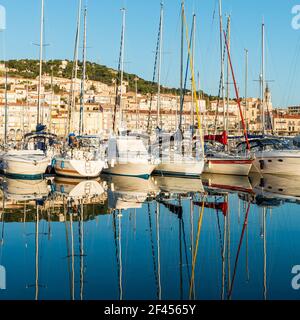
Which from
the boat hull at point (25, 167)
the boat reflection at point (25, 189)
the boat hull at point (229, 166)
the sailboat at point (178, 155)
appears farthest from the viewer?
the boat hull at point (229, 166)

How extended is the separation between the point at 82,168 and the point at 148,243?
46.4ft

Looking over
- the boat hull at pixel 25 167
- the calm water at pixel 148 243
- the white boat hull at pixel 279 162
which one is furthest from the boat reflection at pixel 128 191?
the white boat hull at pixel 279 162

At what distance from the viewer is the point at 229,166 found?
1104 inches

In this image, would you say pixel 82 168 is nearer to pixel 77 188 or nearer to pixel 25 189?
pixel 77 188

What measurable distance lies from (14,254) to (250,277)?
463cm

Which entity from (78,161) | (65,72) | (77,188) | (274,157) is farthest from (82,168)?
(65,72)

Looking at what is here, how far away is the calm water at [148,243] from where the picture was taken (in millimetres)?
9094

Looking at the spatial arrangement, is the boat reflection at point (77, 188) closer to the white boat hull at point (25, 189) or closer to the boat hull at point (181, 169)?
the white boat hull at point (25, 189)

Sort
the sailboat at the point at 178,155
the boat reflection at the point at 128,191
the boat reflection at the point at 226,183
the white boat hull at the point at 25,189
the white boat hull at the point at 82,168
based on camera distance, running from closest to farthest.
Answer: the boat reflection at the point at 128,191, the white boat hull at the point at 25,189, the boat reflection at the point at 226,183, the white boat hull at the point at 82,168, the sailboat at the point at 178,155

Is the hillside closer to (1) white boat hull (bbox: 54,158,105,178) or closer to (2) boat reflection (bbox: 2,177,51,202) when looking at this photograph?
(1) white boat hull (bbox: 54,158,105,178)

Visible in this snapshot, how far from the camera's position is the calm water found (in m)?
9.09

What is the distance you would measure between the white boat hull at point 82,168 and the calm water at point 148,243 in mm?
4443

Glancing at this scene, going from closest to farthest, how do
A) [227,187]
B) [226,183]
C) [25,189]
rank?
1. [25,189]
2. [227,187]
3. [226,183]

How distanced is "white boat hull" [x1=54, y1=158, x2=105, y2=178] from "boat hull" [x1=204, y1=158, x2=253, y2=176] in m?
5.38
